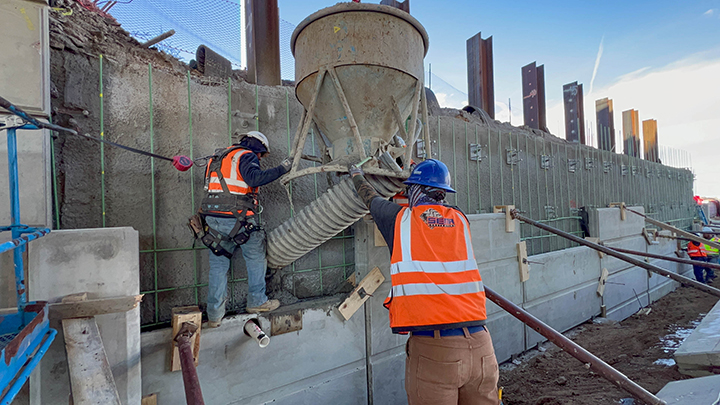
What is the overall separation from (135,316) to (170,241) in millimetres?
848

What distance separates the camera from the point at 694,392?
3.05 m

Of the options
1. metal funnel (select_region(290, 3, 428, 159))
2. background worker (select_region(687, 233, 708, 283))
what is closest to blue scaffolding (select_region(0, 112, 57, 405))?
metal funnel (select_region(290, 3, 428, 159))

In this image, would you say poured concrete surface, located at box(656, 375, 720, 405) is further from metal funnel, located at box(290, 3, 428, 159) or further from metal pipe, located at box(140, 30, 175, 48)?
metal pipe, located at box(140, 30, 175, 48)

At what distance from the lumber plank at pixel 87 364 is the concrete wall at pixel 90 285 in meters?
0.11

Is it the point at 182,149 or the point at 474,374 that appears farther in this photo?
the point at 182,149

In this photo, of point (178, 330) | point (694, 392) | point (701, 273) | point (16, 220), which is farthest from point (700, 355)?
point (701, 273)

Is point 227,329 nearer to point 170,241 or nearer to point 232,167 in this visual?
→ point 170,241

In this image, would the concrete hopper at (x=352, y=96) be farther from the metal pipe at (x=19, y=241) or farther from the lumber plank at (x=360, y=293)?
the metal pipe at (x=19, y=241)

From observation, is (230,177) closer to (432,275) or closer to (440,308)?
(432,275)

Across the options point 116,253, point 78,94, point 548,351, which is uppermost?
point 78,94

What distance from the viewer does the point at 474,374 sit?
2174 mm

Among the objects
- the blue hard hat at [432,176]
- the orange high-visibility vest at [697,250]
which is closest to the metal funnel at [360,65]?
the blue hard hat at [432,176]

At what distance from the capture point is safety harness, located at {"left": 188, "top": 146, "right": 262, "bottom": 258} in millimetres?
2891

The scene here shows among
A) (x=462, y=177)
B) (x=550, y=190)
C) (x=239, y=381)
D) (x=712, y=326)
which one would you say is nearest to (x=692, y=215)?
(x=550, y=190)
